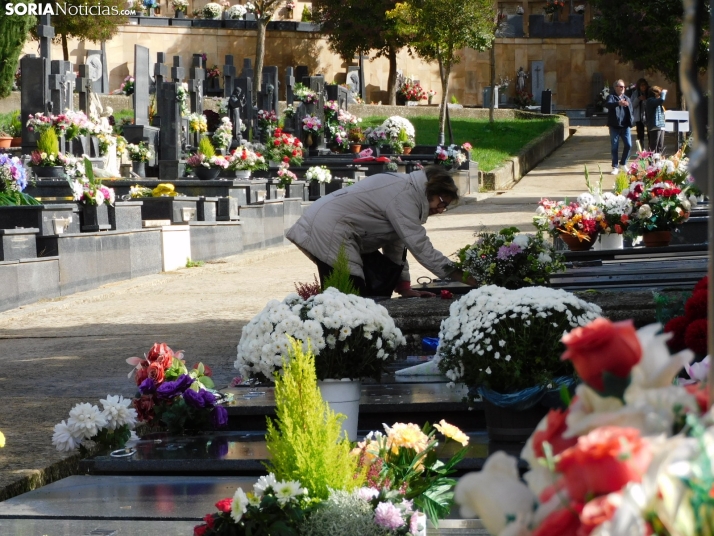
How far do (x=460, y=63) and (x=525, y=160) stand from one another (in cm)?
2235

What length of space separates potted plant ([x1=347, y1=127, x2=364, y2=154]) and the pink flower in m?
27.2

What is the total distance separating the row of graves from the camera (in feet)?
11.0

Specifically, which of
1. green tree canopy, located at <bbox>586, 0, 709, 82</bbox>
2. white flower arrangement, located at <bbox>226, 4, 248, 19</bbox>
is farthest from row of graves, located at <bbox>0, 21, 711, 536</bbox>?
white flower arrangement, located at <bbox>226, 4, 248, 19</bbox>

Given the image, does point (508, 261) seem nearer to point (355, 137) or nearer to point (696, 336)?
point (696, 336)

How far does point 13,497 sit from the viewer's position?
4.60m

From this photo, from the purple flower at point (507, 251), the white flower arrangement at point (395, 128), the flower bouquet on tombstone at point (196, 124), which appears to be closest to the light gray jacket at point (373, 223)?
the purple flower at point (507, 251)

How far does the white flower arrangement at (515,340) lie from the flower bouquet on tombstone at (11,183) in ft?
31.2

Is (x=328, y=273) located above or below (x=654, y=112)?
below

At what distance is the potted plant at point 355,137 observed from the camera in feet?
99.9

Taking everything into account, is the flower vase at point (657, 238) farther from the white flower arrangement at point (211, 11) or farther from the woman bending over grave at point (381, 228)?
the white flower arrangement at point (211, 11)

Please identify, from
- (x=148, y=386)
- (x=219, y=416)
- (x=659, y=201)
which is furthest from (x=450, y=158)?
(x=148, y=386)

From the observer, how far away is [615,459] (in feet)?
4.00

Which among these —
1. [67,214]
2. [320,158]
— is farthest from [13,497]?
[320,158]

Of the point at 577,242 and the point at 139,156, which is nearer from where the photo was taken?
the point at 577,242
